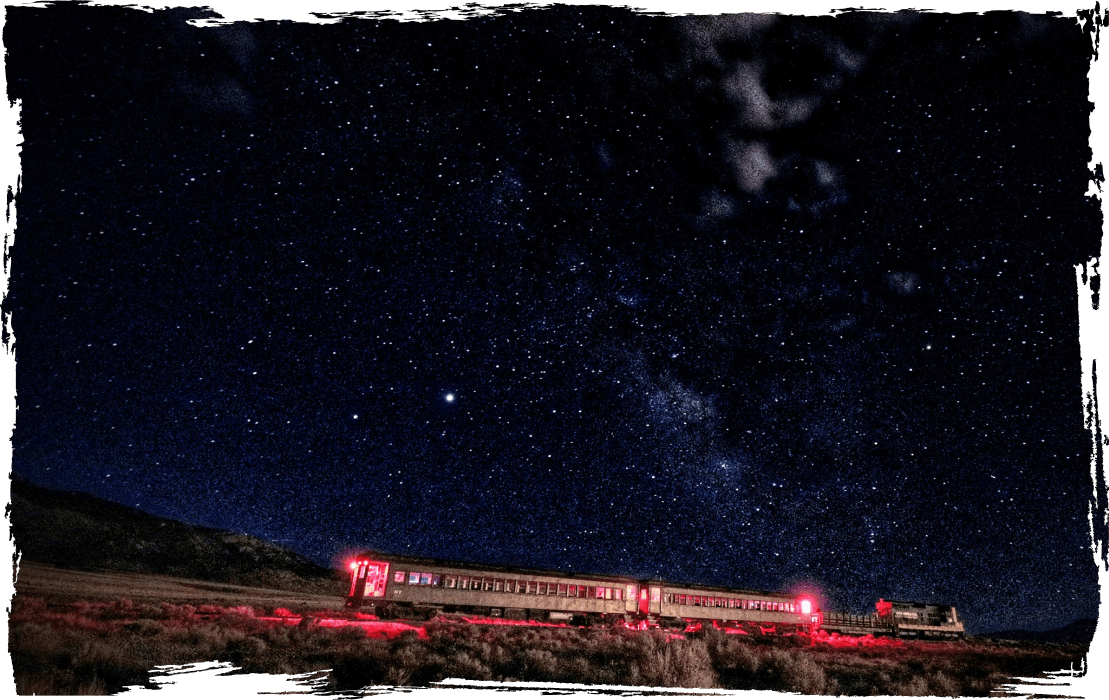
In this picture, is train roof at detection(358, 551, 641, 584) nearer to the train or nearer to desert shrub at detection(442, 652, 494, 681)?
the train

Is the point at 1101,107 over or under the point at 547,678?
over

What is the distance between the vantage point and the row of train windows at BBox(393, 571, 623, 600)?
92.8 feet

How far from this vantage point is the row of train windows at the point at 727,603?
36719 millimetres

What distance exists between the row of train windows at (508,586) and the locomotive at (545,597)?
45 millimetres

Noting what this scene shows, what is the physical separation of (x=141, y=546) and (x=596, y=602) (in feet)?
325

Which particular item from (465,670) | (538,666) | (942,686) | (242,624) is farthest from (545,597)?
(942,686)

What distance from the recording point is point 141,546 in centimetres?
9219

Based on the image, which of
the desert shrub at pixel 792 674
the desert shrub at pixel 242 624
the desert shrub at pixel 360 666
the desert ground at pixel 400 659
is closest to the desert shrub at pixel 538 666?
the desert ground at pixel 400 659

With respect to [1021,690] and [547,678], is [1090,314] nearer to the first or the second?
[1021,690]

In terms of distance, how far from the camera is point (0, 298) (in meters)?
2.07

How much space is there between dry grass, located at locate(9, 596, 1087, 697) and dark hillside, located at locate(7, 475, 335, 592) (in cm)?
7105

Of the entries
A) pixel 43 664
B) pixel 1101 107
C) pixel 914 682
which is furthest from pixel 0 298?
pixel 914 682

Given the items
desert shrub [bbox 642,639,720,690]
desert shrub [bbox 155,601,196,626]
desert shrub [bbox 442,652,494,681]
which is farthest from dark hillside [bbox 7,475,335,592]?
desert shrub [bbox 642,639,720,690]

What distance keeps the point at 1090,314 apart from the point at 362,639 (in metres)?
16.6
